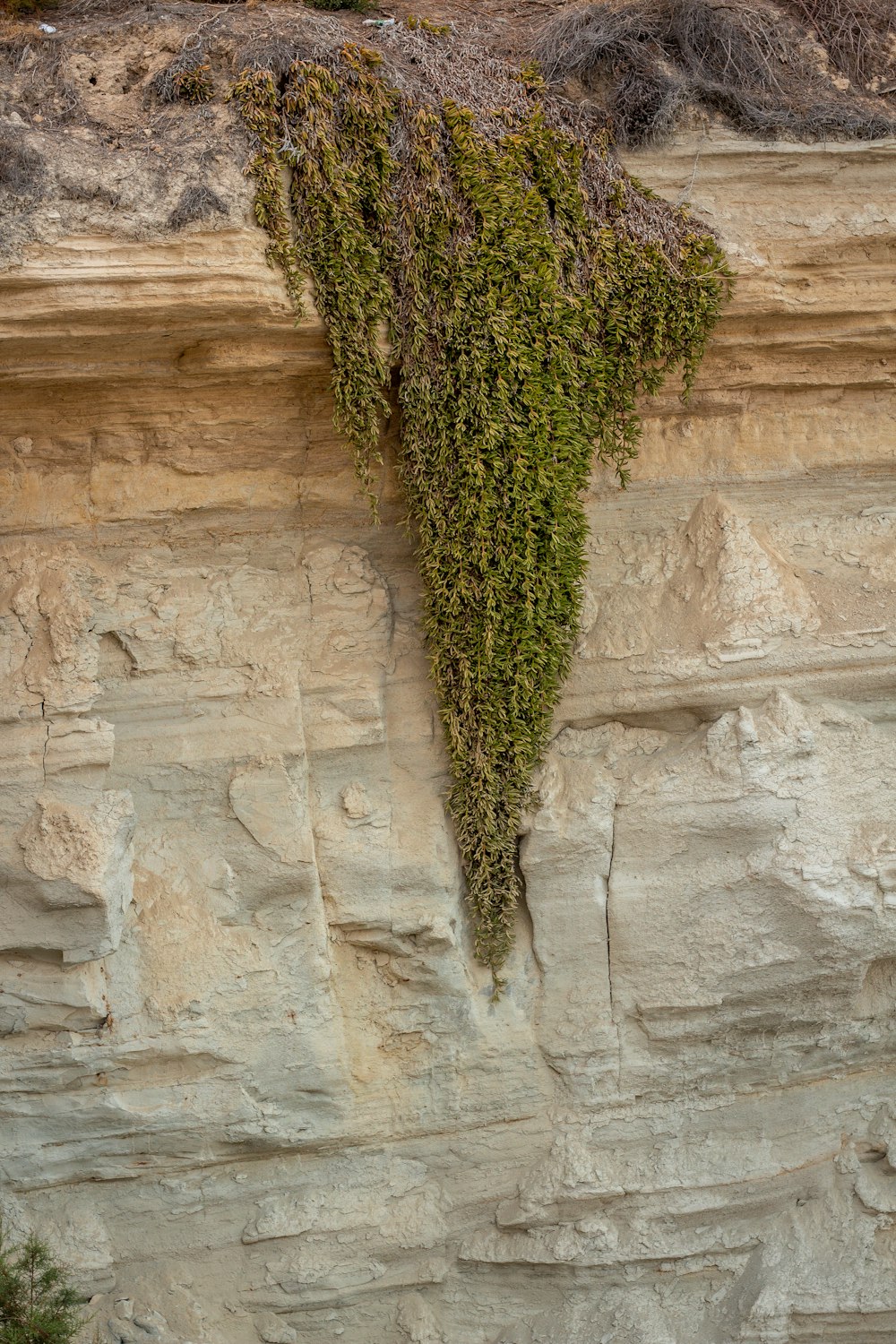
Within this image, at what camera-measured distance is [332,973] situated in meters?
5.46

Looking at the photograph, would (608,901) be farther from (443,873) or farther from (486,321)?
(486,321)

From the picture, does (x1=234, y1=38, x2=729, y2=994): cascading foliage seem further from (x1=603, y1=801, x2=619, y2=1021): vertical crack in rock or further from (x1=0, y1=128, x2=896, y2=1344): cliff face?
(x1=603, y1=801, x2=619, y2=1021): vertical crack in rock

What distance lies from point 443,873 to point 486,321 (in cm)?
241

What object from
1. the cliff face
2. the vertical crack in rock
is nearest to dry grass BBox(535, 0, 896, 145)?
the cliff face

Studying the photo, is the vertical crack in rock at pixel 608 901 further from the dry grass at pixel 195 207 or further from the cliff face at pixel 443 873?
the dry grass at pixel 195 207

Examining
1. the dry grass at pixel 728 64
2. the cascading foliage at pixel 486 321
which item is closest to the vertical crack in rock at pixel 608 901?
the cascading foliage at pixel 486 321

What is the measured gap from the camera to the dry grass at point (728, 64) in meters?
5.12

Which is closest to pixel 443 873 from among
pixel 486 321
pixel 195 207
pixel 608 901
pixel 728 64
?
pixel 608 901

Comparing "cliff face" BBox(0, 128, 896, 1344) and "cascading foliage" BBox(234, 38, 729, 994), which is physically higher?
"cascading foliage" BBox(234, 38, 729, 994)

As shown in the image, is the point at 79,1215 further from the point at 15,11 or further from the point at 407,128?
the point at 15,11

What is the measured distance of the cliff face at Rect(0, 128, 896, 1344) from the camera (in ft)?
16.7

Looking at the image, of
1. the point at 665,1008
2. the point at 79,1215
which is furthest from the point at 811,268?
the point at 79,1215

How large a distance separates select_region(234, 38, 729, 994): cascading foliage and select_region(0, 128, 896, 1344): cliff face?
0.23 meters

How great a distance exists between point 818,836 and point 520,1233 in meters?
2.33
